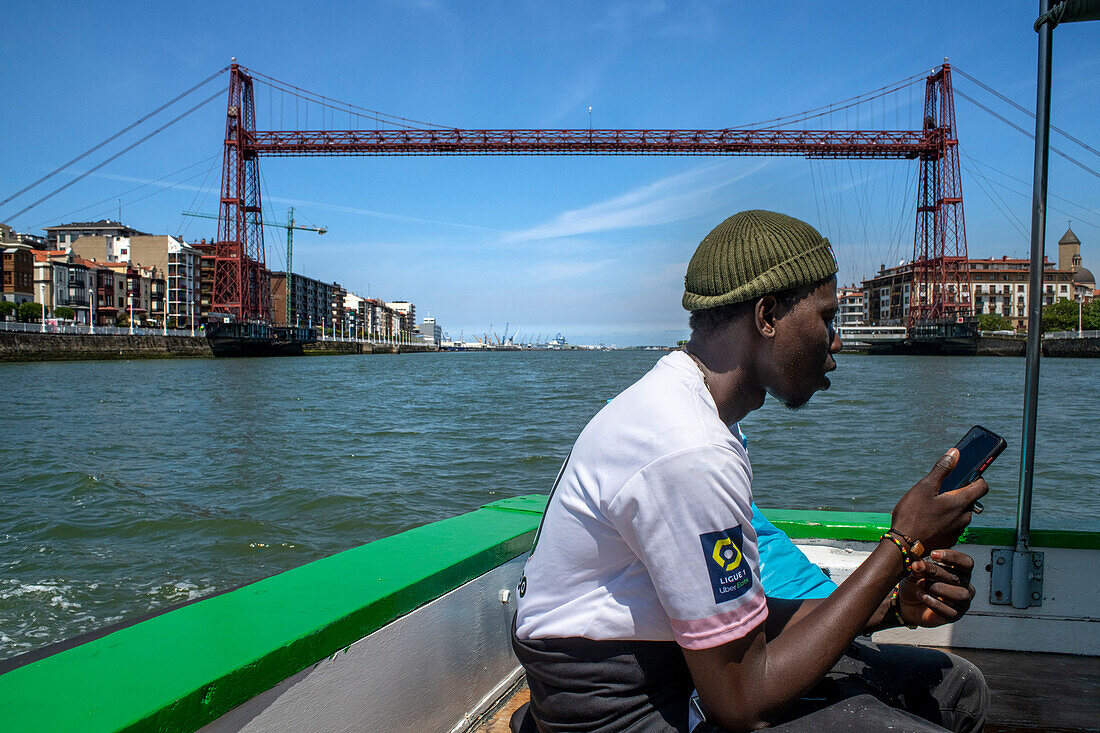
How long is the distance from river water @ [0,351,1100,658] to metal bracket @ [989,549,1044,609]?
0.10 metres

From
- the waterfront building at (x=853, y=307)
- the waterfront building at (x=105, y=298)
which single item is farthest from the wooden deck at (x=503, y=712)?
the waterfront building at (x=853, y=307)

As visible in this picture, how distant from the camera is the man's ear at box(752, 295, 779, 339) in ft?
2.63

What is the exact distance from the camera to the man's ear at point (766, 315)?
0.80 metres

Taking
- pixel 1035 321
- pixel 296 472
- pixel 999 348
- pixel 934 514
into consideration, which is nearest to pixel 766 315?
pixel 934 514

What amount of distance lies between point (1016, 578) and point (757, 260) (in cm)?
120

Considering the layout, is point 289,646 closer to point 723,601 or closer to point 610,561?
point 610,561

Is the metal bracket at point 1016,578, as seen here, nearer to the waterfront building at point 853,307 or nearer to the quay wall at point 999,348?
the quay wall at point 999,348

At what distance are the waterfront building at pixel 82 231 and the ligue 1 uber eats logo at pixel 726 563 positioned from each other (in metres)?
74.0

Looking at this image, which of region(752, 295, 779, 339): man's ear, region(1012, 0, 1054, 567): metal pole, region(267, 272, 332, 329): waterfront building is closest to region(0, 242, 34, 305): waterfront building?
region(267, 272, 332, 329): waterfront building

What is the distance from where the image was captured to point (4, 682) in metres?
0.73

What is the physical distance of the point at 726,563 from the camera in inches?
26.4

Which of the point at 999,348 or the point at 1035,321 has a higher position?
the point at 999,348

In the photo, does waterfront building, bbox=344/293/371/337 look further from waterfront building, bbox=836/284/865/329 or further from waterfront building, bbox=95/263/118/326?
waterfront building, bbox=836/284/865/329

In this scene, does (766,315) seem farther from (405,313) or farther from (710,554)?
(405,313)
